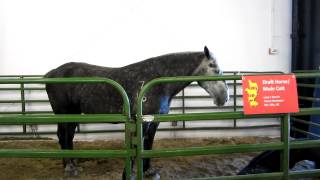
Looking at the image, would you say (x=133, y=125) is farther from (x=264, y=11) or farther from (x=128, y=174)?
(x=264, y=11)

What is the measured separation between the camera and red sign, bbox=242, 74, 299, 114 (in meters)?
2.26

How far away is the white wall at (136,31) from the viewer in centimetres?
563

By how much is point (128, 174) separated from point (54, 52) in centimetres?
401

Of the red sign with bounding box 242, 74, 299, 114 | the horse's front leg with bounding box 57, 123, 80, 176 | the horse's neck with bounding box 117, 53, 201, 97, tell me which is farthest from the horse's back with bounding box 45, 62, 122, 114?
the red sign with bounding box 242, 74, 299, 114

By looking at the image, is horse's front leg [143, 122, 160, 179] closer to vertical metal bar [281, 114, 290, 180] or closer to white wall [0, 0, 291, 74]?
vertical metal bar [281, 114, 290, 180]

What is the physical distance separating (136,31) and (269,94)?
387cm

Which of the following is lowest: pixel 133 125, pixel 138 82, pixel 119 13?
pixel 133 125

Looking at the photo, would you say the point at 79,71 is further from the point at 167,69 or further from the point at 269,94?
the point at 269,94

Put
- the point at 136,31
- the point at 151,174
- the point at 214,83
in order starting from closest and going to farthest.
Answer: the point at 214,83
the point at 151,174
the point at 136,31

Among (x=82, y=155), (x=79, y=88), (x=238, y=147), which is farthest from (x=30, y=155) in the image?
(x=79, y=88)

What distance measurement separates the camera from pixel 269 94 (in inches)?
89.7

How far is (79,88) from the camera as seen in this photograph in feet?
12.7

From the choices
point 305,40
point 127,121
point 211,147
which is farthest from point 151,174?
point 305,40

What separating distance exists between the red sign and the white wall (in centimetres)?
363
